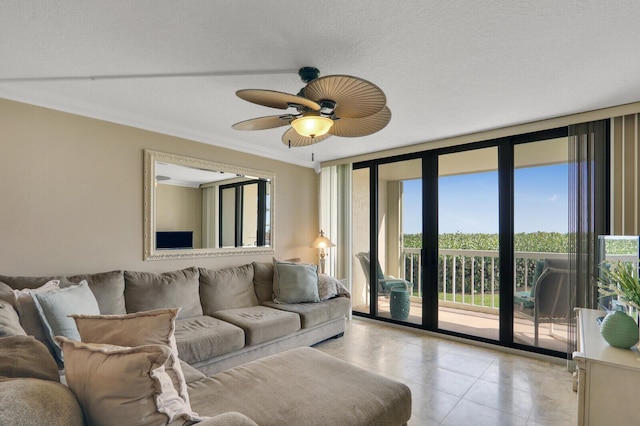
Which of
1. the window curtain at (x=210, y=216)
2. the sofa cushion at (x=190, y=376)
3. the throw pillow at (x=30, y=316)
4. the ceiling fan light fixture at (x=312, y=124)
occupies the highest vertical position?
the ceiling fan light fixture at (x=312, y=124)

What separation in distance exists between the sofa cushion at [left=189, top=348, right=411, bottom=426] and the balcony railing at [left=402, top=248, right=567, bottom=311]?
8.28ft

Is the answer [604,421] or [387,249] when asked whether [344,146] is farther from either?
[604,421]

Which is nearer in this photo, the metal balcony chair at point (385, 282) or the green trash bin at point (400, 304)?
the green trash bin at point (400, 304)

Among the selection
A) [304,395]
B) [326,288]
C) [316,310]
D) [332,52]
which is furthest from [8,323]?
[326,288]

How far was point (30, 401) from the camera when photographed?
2.71 ft

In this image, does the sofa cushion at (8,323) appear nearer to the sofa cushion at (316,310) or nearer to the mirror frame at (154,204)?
the mirror frame at (154,204)

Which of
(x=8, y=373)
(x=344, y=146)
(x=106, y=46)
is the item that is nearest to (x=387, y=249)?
(x=344, y=146)

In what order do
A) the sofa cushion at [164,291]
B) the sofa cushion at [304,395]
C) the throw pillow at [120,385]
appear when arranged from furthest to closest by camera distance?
the sofa cushion at [164,291]
the sofa cushion at [304,395]
the throw pillow at [120,385]

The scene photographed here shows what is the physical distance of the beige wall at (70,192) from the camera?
2.53m

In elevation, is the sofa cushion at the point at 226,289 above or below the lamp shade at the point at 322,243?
below

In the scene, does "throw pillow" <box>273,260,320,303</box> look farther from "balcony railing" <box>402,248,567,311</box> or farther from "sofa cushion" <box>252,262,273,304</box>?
"balcony railing" <box>402,248,567,311</box>

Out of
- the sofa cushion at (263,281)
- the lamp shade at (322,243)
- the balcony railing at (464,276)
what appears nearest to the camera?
the sofa cushion at (263,281)

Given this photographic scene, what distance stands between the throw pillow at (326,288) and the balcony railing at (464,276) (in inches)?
44.4

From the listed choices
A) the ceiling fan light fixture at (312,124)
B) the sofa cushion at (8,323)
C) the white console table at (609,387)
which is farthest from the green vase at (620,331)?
the sofa cushion at (8,323)
